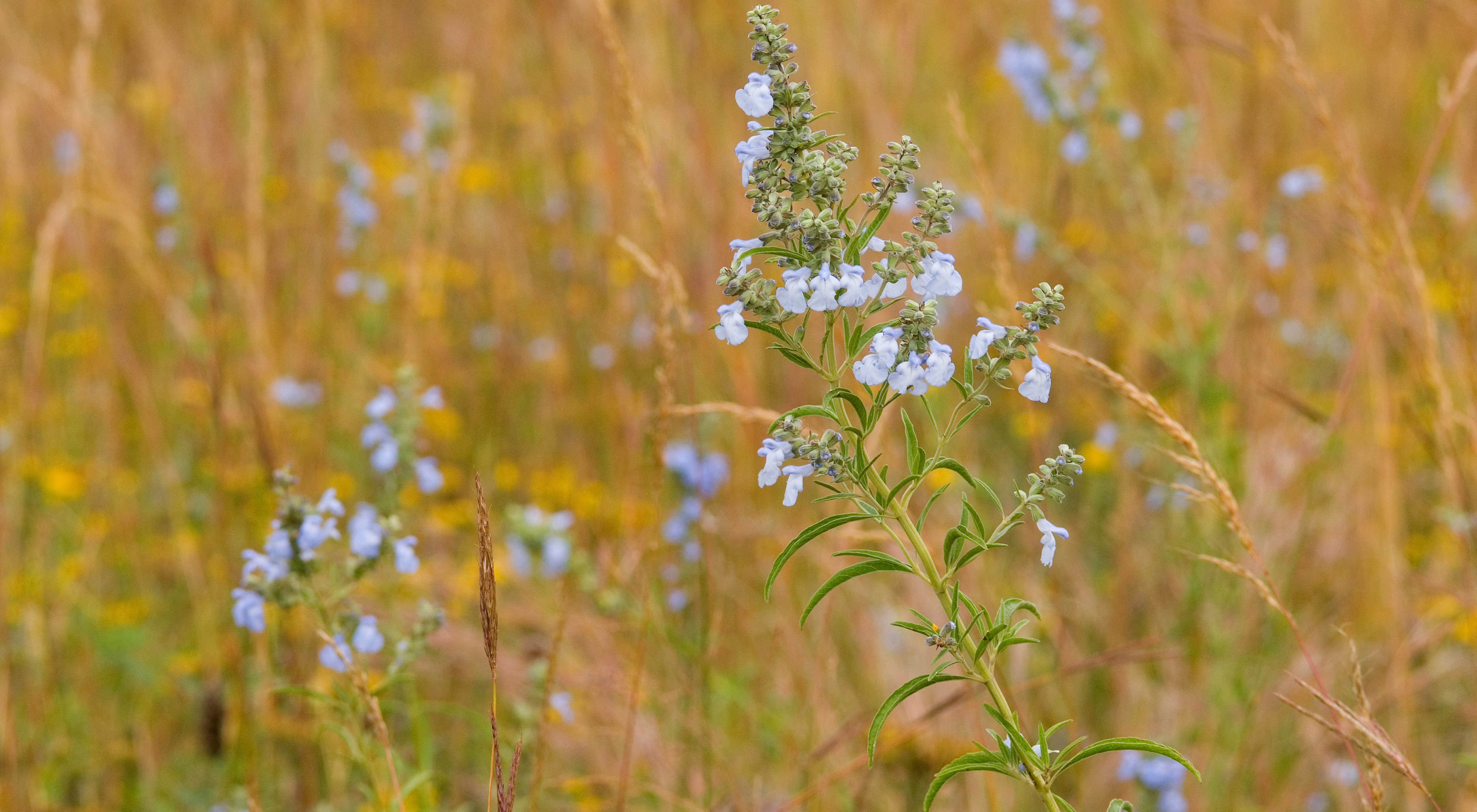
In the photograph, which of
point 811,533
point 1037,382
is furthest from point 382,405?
point 1037,382

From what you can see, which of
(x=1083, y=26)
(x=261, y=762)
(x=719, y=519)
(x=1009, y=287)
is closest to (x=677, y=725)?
(x=719, y=519)

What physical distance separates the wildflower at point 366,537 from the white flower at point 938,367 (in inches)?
40.5

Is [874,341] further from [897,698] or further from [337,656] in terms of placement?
[337,656]

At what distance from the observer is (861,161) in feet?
14.1

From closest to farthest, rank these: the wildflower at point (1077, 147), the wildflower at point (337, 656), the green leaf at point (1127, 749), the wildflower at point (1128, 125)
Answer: the green leaf at point (1127, 749)
the wildflower at point (337, 656)
the wildflower at point (1128, 125)
the wildflower at point (1077, 147)

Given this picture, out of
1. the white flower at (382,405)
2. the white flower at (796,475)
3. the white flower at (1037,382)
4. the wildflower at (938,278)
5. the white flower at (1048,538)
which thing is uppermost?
the white flower at (382,405)

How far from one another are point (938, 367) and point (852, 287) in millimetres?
110

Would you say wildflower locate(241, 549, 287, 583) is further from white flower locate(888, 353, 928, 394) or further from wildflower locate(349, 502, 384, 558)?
white flower locate(888, 353, 928, 394)

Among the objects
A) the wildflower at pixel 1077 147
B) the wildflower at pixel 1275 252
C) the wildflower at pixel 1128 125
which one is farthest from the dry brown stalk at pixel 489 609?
the wildflower at pixel 1275 252

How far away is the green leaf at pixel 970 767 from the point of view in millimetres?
1067

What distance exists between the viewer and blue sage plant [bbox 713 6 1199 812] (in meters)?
1.08

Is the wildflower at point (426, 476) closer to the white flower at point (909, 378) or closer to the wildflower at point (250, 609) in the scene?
the wildflower at point (250, 609)

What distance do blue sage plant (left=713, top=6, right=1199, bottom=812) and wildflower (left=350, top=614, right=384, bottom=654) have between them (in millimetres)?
854

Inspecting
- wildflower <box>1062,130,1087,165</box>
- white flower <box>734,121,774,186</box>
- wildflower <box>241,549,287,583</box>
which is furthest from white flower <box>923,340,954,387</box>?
wildflower <box>1062,130,1087,165</box>
